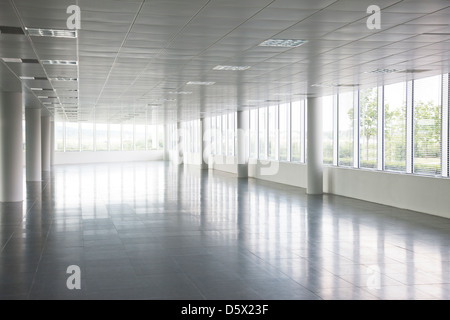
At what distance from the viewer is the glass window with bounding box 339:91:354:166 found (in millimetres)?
24766

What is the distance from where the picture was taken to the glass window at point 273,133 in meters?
34.4

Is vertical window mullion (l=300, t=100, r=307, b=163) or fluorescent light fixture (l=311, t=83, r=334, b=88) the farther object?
vertical window mullion (l=300, t=100, r=307, b=163)

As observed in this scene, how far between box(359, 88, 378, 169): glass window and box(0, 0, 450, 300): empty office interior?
0.10m

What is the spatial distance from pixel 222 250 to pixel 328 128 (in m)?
16.5

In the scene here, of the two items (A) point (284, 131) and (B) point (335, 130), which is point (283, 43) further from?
(A) point (284, 131)

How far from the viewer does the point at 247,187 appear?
28.0m

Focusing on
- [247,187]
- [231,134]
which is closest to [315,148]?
[247,187]

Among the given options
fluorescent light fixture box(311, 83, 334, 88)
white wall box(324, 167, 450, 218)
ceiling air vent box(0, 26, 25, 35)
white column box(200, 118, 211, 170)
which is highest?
ceiling air vent box(0, 26, 25, 35)

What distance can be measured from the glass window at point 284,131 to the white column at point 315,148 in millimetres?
7692

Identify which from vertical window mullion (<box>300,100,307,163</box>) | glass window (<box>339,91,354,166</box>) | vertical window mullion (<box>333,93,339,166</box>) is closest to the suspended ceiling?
glass window (<box>339,91,354,166</box>)

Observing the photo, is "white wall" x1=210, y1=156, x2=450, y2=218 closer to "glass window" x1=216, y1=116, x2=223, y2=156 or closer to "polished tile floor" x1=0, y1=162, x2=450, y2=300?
"polished tile floor" x1=0, y1=162, x2=450, y2=300

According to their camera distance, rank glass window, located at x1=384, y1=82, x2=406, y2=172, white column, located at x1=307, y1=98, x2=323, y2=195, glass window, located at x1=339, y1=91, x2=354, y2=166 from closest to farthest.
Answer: glass window, located at x1=384, y1=82, x2=406, y2=172, white column, located at x1=307, y1=98, x2=323, y2=195, glass window, located at x1=339, y1=91, x2=354, y2=166
